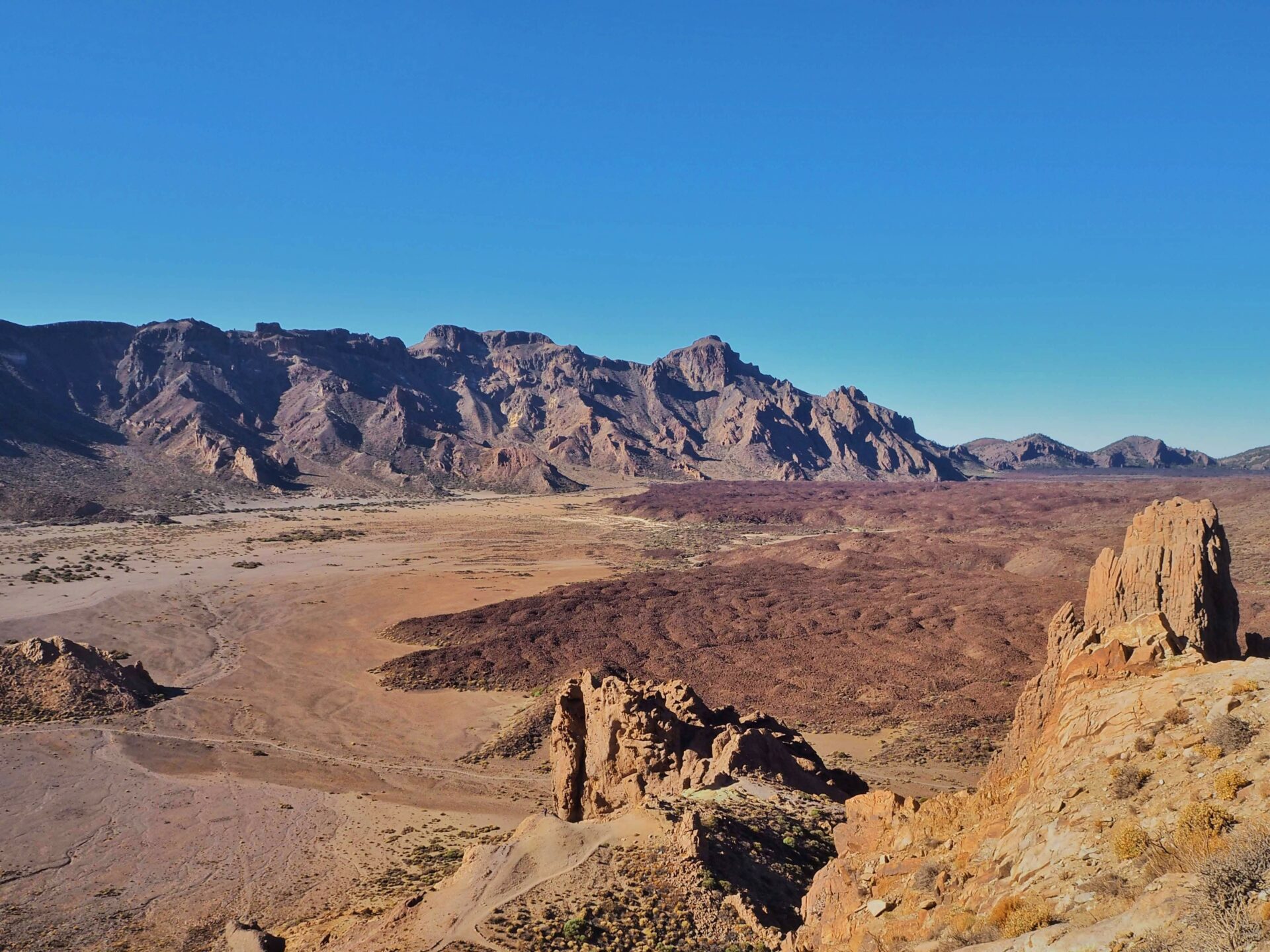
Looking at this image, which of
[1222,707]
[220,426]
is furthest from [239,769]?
Answer: [220,426]

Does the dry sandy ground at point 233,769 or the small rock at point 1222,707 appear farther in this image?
the dry sandy ground at point 233,769

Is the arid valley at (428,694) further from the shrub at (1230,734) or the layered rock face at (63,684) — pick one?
the shrub at (1230,734)

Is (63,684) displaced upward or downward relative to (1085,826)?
downward

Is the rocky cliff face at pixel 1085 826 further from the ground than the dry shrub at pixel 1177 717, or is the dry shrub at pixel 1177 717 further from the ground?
the dry shrub at pixel 1177 717

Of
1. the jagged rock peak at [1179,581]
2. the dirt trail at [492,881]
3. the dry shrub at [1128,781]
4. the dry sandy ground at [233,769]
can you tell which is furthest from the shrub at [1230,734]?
the jagged rock peak at [1179,581]

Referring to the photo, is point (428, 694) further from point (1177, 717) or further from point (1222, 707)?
point (1222, 707)
